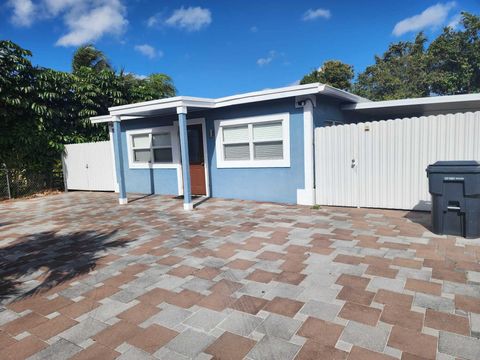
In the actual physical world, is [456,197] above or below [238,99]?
below

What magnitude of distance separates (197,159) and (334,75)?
74.9 ft

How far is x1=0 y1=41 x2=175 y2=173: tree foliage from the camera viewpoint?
37.0 ft

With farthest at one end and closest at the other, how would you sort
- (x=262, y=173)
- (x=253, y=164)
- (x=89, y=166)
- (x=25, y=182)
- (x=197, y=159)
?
(x=89, y=166) → (x=25, y=182) → (x=197, y=159) → (x=253, y=164) → (x=262, y=173)

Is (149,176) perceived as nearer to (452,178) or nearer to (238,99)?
(238,99)

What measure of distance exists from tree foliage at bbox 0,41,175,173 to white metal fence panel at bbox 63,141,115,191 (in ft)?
2.00

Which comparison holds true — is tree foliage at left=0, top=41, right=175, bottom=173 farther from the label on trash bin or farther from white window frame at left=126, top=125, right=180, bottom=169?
the label on trash bin

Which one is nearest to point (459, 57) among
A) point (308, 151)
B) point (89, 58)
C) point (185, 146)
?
point (308, 151)

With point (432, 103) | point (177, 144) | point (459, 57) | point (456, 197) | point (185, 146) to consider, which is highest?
point (459, 57)

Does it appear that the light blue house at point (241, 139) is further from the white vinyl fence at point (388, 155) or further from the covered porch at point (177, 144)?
the white vinyl fence at point (388, 155)

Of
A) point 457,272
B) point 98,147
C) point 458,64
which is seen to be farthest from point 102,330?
point 458,64

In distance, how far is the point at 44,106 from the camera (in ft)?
39.9

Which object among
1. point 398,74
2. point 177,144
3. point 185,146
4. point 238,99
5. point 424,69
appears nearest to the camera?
point 185,146

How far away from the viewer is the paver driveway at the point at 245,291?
2.49m

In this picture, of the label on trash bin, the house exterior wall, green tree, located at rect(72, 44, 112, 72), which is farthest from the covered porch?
green tree, located at rect(72, 44, 112, 72)
